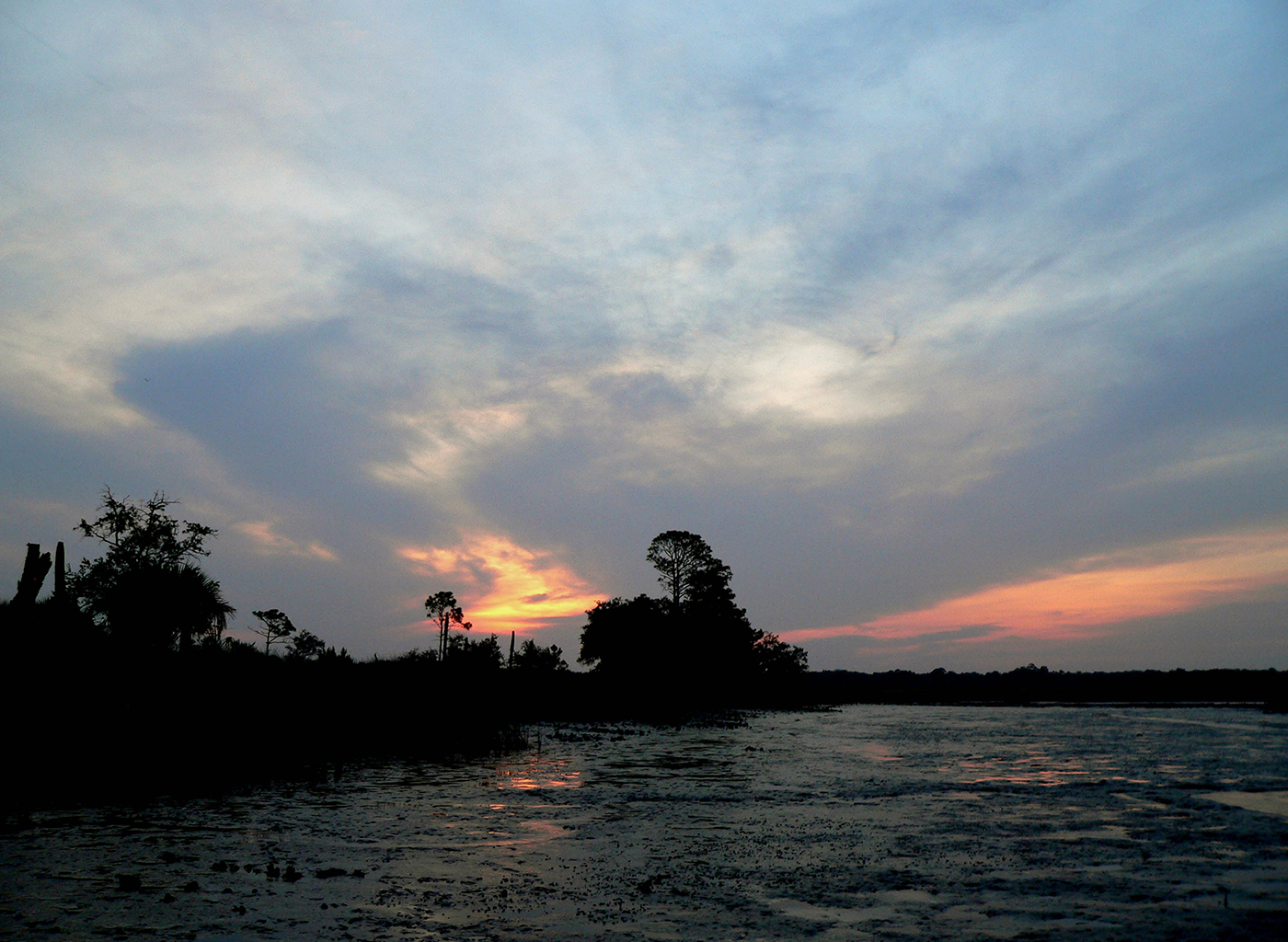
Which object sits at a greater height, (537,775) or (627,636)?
(627,636)

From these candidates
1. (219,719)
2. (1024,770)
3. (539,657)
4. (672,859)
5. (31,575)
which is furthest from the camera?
(539,657)

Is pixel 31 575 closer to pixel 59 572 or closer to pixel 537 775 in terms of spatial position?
pixel 59 572

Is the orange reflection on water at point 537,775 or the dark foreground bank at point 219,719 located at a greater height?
the dark foreground bank at point 219,719

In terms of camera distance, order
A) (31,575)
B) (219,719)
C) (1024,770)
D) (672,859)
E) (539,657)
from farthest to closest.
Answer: (539,657) → (1024,770) → (219,719) → (31,575) → (672,859)

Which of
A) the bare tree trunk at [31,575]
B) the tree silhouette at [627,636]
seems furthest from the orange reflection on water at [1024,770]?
the tree silhouette at [627,636]

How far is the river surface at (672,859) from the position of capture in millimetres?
11586

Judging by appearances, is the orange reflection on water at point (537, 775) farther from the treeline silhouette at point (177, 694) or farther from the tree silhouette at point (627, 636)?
the tree silhouette at point (627, 636)

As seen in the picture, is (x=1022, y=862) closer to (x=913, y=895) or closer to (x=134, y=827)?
(x=913, y=895)

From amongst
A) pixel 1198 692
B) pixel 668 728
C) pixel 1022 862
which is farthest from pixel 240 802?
pixel 1198 692

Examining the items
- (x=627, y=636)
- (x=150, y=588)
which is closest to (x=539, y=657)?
(x=627, y=636)

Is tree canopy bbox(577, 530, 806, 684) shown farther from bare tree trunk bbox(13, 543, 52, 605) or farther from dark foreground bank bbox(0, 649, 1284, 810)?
bare tree trunk bbox(13, 543, 52, 605)

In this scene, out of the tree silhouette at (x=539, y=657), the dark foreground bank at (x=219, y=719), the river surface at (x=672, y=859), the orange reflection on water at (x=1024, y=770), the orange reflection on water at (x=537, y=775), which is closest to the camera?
the river surface at (x=672, y=859)

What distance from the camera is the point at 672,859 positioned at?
16.0 m

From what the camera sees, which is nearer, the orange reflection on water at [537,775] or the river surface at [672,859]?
the river surface at [672,859]
